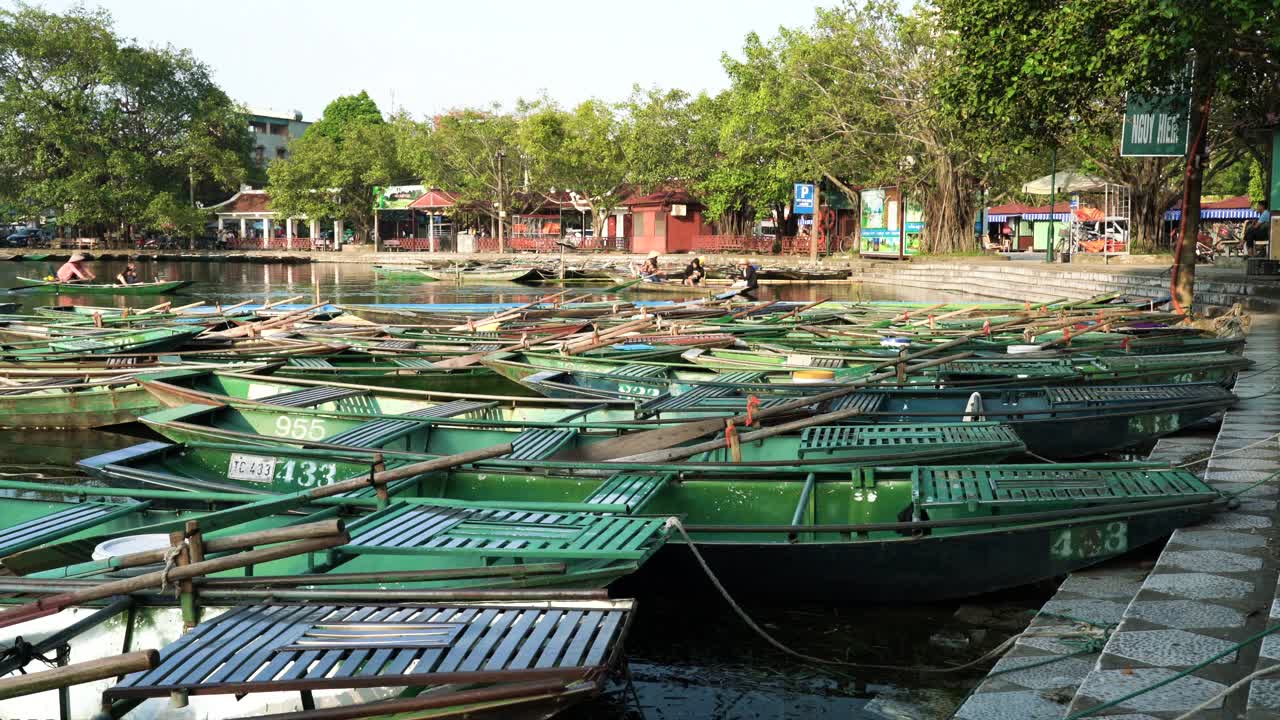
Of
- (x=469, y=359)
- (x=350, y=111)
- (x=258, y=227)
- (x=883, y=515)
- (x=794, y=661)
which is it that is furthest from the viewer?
(x=350, y=111)

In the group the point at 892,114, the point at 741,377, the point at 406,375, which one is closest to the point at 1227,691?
Result: the point at 741,377

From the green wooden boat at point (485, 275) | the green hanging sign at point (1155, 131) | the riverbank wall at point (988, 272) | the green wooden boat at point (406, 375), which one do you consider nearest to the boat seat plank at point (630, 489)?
the green wooden boat at point (406, 375)

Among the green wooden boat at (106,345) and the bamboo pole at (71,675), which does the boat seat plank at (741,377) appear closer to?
the bamboo pole at (71,675)

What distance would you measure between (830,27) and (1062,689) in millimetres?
35820

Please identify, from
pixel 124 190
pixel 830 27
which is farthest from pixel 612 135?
pixel 124 190

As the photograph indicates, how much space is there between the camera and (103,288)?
27.7 m

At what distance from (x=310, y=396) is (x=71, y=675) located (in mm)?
6806

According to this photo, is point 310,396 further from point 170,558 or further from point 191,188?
point 191,188

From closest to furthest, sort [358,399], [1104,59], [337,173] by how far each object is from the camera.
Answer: [358,399]
[1104,59]
[337,173]

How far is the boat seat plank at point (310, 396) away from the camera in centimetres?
1016

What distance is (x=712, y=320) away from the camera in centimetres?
1803

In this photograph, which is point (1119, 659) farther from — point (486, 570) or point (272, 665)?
point (272, 665)

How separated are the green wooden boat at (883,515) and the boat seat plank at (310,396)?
369cm

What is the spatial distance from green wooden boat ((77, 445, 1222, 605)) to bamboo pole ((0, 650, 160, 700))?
2.50 meters
